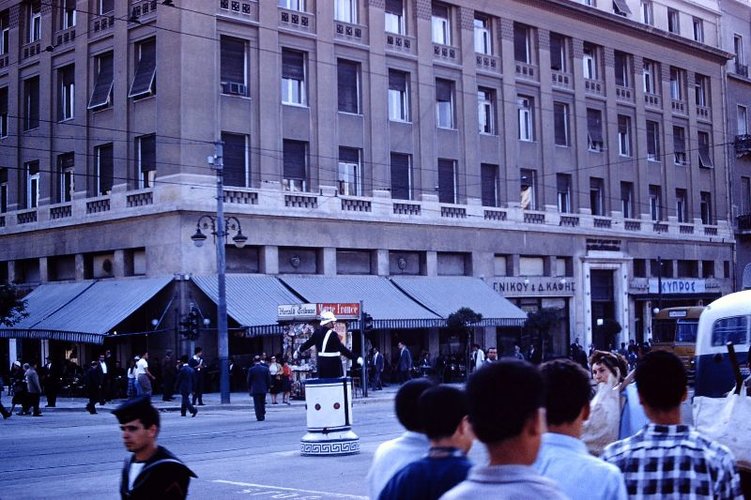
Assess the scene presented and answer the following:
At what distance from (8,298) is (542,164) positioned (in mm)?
23900

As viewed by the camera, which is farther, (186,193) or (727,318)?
(186,193)

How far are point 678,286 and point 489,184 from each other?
553 inches

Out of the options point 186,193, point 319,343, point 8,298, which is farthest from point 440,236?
point 319,343

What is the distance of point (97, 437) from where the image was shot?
2312 cm

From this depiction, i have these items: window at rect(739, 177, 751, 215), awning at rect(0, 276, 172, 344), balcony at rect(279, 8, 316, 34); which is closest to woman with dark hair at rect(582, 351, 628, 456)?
awning at rect(0, 276, 172, 344)

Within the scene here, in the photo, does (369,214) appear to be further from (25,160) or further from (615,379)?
(615,379)

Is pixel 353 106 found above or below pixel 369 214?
above

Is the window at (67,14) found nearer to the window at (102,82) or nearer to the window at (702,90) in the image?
the window at (102,82)

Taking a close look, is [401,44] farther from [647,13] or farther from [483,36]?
[647,13]

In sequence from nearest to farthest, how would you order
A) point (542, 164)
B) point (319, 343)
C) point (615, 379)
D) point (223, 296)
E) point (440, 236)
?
point (615, 379) < point (319, 343) < point (223, 296) < point (440, 236) < point (542, 164)

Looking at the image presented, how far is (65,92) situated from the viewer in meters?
42.0

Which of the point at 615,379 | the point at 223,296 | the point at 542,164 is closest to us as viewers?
the point at 615,379

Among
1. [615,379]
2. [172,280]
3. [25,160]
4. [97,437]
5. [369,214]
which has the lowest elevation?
[97,437]

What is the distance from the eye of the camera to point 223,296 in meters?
33.3
